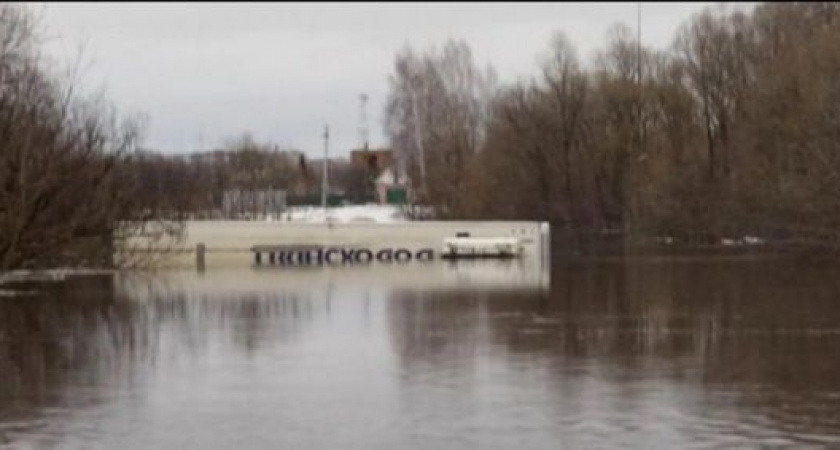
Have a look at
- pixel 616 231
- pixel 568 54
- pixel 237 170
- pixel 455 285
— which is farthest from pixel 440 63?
pixel 455 285

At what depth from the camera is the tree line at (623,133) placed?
241 ft

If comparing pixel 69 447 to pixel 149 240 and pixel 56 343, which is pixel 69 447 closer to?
pixel 56 343

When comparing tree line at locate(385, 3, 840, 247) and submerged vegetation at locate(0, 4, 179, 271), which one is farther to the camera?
tree line at locate(385, 3, 840, 247)

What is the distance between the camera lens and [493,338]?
2197 cm

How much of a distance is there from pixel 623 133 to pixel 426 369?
223ft

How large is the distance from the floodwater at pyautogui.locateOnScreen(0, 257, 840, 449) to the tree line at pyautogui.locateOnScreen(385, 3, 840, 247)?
3949 centimetres

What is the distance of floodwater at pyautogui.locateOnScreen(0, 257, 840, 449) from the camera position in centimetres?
1275

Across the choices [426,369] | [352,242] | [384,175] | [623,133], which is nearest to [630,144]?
[623,133]

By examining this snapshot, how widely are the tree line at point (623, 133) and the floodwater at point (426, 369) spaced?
39.5 meters

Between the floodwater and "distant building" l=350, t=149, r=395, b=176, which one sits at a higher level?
"distant building" l=350, t=149, r=395, b=176

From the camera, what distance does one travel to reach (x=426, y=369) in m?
18.0

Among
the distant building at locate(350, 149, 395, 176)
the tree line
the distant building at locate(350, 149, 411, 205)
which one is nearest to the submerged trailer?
the tree line

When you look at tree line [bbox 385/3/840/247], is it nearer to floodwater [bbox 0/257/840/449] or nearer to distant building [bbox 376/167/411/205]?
distant building [bbox 376/167/411/205]

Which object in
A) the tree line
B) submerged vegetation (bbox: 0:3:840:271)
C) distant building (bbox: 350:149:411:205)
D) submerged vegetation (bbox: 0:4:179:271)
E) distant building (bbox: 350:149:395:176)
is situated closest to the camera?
submerged vegetation (bbox: 0:4:179:271)
